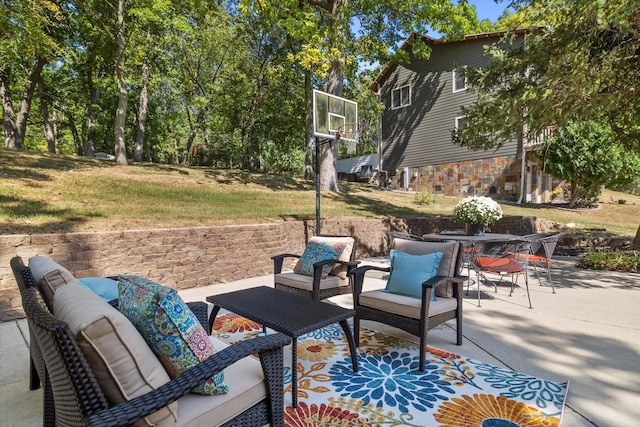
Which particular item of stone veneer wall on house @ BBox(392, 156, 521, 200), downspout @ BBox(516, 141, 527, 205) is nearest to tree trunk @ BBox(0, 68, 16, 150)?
stone veneer wall on house @ BBox(392, 156, 521, 200)

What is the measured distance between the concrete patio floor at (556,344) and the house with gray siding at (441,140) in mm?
9418

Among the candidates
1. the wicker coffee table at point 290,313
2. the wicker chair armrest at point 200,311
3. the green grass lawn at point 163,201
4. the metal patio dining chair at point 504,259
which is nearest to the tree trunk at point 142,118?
the green grass lawn at point 163,201

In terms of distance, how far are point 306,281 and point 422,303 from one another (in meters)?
1.40

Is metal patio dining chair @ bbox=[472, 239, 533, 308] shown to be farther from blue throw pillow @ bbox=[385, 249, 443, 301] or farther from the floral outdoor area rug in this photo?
the floral outdoor area rug

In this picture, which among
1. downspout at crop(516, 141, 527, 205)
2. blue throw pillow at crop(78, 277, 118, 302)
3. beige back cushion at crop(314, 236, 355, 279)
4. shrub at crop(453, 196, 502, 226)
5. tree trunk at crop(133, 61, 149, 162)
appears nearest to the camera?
blue throw pillow at crop(78, 277, 118, 302)

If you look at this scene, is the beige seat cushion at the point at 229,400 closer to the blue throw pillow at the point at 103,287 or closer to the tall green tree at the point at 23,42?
the blue throw pillow at the point at 103,287

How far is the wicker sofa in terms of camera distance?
3.58ft

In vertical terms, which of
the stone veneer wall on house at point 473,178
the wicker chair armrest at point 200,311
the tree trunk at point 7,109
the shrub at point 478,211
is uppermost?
the tree trunk at point 7,109

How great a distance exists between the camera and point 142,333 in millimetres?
1404

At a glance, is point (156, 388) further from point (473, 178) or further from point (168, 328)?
point (473, 178)

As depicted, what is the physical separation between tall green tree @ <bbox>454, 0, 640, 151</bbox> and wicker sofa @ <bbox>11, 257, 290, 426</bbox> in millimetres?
5969

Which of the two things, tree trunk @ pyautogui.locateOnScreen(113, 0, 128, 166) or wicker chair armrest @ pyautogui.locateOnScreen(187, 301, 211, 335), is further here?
tree trunk @ pyautogui.locateOnScreen(113, 0, 128, 166)

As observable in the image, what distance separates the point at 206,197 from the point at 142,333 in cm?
733

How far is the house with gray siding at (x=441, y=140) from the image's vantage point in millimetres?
13578
